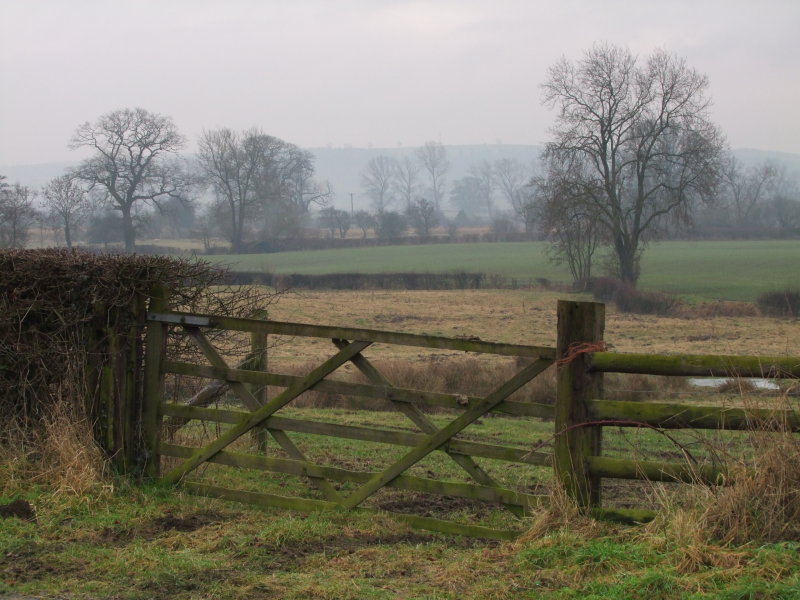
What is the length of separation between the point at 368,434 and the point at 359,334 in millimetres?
796

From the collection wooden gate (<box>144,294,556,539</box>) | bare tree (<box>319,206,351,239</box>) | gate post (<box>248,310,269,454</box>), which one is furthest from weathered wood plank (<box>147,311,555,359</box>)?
bare tree (<box>319,206,351,239</box>)

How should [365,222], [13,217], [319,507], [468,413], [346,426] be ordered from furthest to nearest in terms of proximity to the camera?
1. [365,222]
2. [13,217]
3. [346,426]
4. [319,507]
5. [468,413]

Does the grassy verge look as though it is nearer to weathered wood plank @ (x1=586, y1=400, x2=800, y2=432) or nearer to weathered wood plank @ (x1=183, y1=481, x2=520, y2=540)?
weathered wood plank @ (x1=183, y1=481, x2=520, y2=540)

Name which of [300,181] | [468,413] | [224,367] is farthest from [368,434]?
[300,181]

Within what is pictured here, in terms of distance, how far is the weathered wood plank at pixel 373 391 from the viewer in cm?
601

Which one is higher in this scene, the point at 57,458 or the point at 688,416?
the point at 688,416

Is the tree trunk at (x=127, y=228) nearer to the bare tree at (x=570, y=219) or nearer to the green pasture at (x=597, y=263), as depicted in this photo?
the green pasture at (x=597, y=263)

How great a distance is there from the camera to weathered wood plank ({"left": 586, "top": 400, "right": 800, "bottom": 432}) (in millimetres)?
5070

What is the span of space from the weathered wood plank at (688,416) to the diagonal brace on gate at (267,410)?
1.80m

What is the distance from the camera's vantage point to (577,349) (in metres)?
5.66

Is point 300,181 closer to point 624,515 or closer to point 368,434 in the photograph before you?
point 368,434

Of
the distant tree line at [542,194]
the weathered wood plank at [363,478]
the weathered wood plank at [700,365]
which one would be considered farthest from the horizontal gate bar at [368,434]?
the distant tree line at [542,194]

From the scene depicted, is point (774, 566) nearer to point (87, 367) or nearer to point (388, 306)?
point (87, 367)

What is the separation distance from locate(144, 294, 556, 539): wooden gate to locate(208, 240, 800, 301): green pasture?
46012mm
